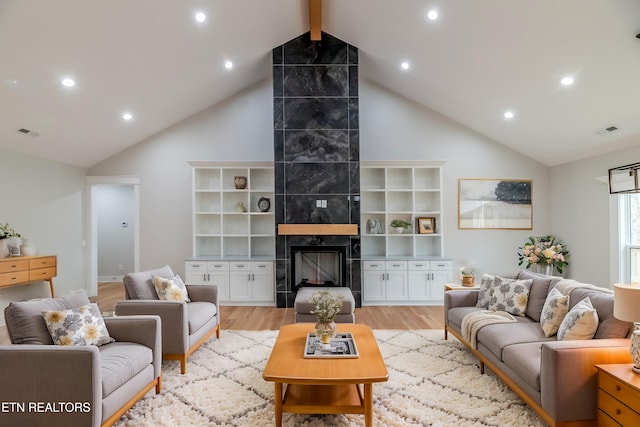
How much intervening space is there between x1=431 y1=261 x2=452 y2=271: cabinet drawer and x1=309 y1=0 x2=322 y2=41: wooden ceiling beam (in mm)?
3975

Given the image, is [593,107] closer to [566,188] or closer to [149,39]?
[566,188]

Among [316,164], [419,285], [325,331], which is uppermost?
[316,164]

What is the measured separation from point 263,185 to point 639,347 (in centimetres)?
557

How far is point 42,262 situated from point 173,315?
3.32 metres

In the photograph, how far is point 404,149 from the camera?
21.9ft

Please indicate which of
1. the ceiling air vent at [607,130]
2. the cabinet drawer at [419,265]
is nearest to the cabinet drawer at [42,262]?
the cabinet drawer at [419,265]

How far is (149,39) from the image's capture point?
174 inches

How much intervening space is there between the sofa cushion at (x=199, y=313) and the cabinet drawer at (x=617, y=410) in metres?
3.19

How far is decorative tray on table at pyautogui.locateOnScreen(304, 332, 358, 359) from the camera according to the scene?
273 cm

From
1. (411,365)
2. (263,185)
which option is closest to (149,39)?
(263,185)

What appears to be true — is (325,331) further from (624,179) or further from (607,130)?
(624,179)

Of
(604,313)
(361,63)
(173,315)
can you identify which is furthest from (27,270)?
(604,313)

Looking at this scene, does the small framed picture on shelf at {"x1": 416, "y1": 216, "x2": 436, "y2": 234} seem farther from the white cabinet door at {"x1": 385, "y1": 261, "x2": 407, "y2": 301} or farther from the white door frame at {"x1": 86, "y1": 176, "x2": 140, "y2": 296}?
the white door frame at {"x1": 86, "y1": 176, "x2": 140, "y2": 296}

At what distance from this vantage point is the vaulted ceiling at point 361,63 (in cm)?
361
